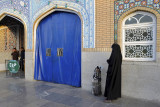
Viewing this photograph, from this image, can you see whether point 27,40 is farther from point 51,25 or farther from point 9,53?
point 9,53

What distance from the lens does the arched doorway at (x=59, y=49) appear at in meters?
5.48

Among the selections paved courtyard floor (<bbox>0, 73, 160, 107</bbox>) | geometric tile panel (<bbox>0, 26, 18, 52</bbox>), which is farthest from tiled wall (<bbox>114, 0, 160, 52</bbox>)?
geometric tile panel (<bbox>0, 26, 18, 52</bbox>)

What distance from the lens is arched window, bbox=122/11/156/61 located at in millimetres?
4141

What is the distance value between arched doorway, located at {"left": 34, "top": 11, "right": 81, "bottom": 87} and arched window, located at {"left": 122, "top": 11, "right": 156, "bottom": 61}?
1.87 m

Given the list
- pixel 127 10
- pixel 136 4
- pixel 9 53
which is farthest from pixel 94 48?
pixel 9 53

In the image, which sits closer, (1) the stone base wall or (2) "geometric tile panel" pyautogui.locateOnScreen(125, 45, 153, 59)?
(1) the stone base wall

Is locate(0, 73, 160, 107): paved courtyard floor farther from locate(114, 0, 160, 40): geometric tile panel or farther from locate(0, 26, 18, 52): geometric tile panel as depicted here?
locate(0, 26, 18, 52): geometric tile panel

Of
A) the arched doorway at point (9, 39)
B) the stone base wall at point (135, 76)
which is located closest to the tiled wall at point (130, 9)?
the stone base wall at point (135, 76)

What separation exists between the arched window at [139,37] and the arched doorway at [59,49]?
1871mm

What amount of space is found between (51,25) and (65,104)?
150 inches

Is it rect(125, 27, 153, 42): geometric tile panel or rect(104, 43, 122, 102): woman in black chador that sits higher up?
rect(125, 27, 153, 42): geometric tile panel

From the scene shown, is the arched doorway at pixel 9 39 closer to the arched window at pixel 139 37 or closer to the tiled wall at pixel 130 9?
the tiled wall at pixel 130 9

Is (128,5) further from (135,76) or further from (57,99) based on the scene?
(57,99)

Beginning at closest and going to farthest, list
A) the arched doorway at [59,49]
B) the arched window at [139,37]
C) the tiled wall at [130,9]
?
the tiled wall at [130,9] → the arched window at [139,37] → the arched doorway at [59,49]
